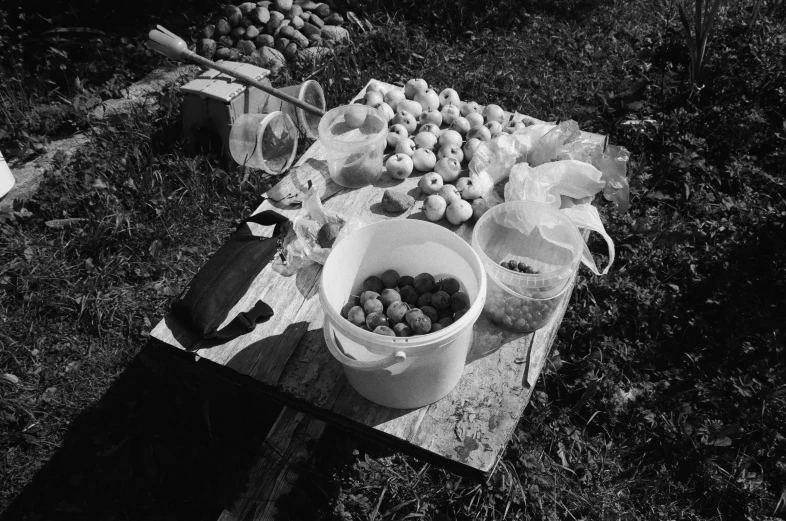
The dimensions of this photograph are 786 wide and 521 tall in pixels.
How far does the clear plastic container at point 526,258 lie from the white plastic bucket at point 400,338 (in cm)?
19

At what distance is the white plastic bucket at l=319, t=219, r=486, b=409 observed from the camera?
163 centimetres

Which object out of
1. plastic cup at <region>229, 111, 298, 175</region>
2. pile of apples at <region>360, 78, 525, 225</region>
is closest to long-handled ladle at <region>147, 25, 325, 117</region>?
plastic cup at <region>229, 111, 298, 175</region>

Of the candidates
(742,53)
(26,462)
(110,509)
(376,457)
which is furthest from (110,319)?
(742,53)

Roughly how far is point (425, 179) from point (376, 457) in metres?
1.23

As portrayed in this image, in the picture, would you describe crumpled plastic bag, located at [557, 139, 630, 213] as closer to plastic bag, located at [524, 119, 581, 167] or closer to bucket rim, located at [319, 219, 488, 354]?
plastic bag, located at [524, 119, 581, 167]

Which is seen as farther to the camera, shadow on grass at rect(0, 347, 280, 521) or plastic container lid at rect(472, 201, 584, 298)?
shadow on grass at rect(0, 347, 280, 521)

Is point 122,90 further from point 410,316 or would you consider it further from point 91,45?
point 410,316

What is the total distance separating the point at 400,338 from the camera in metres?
1.58

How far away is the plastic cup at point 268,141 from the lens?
10.3ft

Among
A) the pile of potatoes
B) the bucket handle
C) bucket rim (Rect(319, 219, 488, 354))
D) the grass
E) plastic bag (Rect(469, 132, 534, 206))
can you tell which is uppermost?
bucket rim (Rect(319, 219, 488, 354))

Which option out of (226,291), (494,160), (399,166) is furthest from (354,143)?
(226,291)

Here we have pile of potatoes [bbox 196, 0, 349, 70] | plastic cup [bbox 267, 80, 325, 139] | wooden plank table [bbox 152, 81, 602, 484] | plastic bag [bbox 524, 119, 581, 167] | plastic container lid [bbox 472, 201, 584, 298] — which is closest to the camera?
wooden plank table [bbox 152, 81, 602, 484]

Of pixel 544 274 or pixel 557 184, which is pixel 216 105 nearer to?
pixel 557 184

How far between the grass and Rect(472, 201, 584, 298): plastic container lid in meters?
0.73
